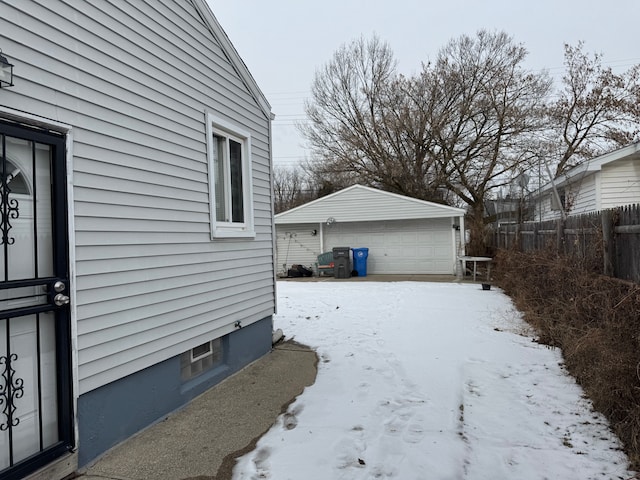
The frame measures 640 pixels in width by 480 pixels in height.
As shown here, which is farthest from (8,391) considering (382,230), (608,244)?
(382,230)

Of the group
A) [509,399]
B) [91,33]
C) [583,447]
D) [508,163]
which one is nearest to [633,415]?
[583,447]

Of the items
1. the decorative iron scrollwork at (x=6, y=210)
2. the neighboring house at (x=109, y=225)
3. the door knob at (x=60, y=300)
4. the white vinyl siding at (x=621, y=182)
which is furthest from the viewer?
the white vinyl siding at (x=621, y=182)

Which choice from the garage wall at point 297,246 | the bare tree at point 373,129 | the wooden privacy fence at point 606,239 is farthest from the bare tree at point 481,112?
the wooden privacy fence at point 606,239

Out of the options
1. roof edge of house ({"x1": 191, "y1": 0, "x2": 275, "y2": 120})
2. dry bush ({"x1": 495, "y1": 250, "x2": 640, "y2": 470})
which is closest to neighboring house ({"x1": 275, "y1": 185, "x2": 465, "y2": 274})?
dry bush ({"x1": 495, "y1": 250, "x2": 640, "y2": 470})

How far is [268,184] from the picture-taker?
620cm

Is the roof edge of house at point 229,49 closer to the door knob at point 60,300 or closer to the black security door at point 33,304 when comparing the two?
the black security door at point 33,304

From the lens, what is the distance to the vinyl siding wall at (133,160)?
284cm

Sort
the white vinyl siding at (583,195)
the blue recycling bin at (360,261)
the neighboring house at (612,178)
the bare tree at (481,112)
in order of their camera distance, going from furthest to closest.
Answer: the bare tree at (481,112) < the blue recycling bin at (360,261) < the white vinyl siding at (583,195) < the neighboring house at (612,178)

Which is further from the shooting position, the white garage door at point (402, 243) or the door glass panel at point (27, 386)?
the white garage door at point (402, 243)

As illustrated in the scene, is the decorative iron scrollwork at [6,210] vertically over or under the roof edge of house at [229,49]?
under

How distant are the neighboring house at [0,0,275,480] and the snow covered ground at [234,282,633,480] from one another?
1.11m

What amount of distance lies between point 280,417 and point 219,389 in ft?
3.17

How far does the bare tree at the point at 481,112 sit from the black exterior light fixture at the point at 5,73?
65.4ft

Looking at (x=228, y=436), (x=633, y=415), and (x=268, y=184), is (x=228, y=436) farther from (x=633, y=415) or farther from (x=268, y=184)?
(x=268, y=184)
